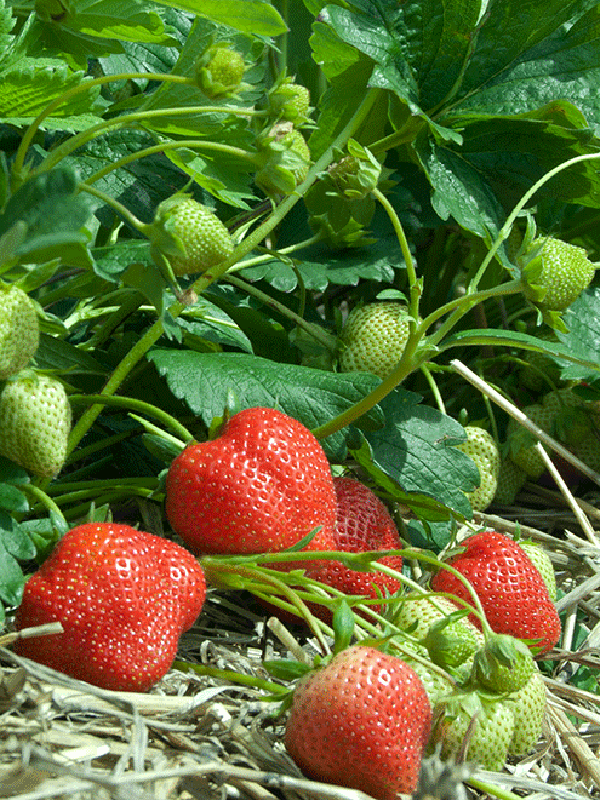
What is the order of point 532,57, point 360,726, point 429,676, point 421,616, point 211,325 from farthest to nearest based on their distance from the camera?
point 532,57 → point 211,325 → point 421,616 → point 429,676 → point 360,726

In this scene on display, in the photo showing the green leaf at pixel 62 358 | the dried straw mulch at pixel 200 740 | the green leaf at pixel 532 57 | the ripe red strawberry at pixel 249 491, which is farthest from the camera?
the green leaf at pixel 532 57

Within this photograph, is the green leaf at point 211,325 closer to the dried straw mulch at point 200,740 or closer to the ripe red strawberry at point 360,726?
the dried straw mulch at point 200,740

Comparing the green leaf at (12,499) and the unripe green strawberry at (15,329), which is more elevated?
the unripe green strawberry at (15,329)

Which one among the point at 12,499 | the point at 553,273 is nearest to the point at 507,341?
the point at 553,273

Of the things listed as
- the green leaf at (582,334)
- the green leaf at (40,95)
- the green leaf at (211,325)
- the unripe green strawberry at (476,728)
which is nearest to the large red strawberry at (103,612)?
the unripe green strawberry at (476,728)

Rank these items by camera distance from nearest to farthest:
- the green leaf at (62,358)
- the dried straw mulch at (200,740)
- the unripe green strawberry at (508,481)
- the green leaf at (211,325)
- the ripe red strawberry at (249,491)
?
the dried straw mulch at (200,740)
the ripe red strawberry at (249,491)
the green leaf at (62,358)
the green leaf at (211,325)
the unripe green strawberry at (508,481)

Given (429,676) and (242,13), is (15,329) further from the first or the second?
(429,676)

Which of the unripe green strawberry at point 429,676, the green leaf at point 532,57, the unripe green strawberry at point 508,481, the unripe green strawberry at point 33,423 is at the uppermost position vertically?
the green leaf at point 532,57

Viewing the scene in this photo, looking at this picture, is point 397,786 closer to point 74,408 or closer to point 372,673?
point 372,673
